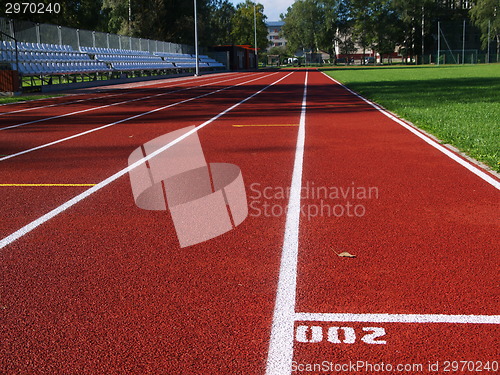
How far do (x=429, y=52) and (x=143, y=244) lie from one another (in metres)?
113

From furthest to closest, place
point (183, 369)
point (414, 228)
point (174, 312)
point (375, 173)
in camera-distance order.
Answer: point (375, 173) < point (414, 228) < point (174, 312) < point (183, 369)

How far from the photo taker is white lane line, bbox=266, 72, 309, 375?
109 inches

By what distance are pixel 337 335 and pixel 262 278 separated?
36.8 inches

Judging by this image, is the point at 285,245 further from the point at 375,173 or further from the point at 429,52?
the point at 429,52

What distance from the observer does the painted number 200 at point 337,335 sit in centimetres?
293

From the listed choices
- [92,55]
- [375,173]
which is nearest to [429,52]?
[92,55]

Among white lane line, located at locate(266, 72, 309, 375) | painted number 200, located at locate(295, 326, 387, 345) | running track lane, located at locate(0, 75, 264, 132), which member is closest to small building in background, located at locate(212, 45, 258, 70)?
running track lane, located at locate(0, 75, 264, 132)

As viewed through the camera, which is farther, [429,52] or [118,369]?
[429,52]

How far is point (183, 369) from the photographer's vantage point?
8.80ft

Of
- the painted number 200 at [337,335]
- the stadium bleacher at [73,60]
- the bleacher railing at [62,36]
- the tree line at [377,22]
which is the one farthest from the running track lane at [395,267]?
the tree line at [377,22]

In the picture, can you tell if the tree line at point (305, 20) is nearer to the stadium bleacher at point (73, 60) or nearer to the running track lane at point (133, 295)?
the stadium bleacher at point (73, 60)

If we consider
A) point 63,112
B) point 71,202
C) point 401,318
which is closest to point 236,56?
point 63,112

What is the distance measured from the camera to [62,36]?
32.1 meters

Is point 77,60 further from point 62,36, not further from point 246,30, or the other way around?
point 246,30
